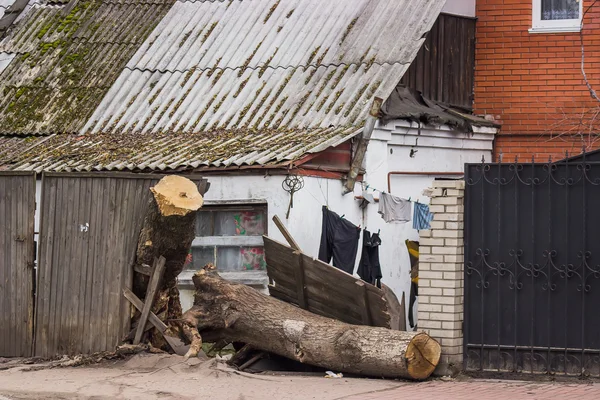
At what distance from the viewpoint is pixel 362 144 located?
15.2m

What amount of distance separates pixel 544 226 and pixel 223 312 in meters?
3.49

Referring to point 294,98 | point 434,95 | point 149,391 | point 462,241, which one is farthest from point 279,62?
point 149,391

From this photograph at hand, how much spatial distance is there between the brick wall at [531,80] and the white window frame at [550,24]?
0.23 ft

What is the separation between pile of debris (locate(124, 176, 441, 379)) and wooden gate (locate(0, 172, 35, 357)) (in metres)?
1.36

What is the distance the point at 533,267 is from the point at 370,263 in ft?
14.0

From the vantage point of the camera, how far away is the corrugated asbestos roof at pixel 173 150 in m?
14.5

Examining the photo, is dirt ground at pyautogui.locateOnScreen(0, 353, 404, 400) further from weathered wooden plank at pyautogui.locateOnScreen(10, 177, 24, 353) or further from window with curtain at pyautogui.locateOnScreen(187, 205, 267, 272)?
window with curtain at pyautogui.locateOnScreen(187, 205, 267, 272)

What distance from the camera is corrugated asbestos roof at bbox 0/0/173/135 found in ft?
59.3

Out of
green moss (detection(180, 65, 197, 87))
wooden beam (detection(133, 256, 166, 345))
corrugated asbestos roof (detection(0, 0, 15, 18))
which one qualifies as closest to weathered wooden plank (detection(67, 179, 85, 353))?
wooden beam (detection(133, 256, 166, 345))

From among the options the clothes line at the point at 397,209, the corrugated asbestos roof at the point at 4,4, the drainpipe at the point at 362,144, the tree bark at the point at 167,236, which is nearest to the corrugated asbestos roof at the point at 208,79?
the drainpipe at the point at 362,144

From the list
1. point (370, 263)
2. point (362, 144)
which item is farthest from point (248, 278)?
point (362, 144)

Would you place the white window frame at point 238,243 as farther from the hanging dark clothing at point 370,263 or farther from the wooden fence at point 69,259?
the wooden fence at point 69,259

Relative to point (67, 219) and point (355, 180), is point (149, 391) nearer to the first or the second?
point (67, 219)

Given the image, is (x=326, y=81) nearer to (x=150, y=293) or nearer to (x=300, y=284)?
(x=300, y=284)
